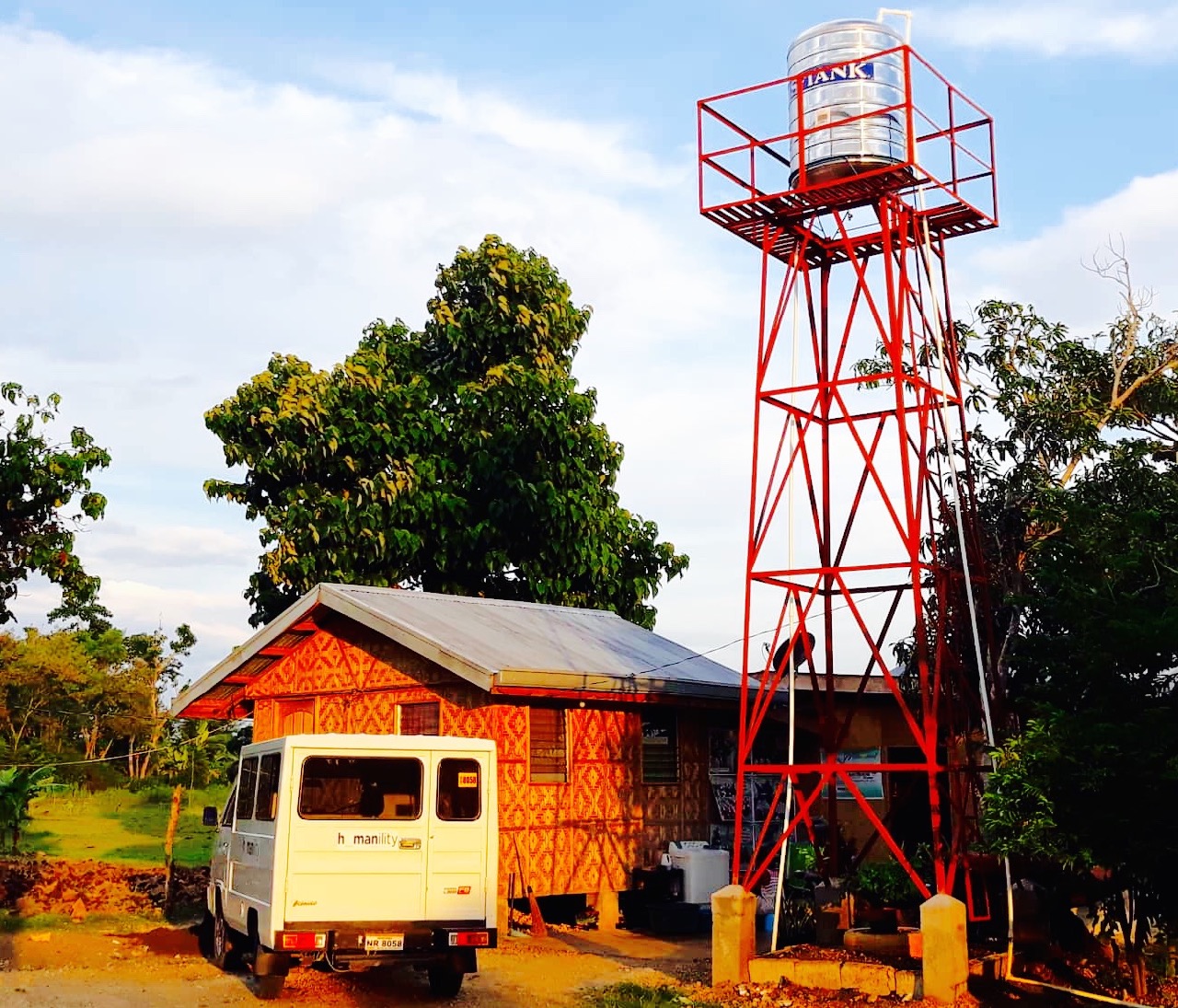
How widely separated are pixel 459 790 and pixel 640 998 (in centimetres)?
252

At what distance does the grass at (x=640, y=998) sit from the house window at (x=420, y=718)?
20.5 ft

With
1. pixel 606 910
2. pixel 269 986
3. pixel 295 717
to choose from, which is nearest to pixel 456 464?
pixel 295 717

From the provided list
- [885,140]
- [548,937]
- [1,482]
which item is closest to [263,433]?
[1,482]

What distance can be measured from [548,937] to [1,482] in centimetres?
1083

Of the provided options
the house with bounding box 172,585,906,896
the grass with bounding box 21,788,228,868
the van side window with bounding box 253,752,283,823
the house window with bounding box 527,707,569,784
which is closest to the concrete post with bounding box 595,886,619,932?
the house with bounding box 172,585,906,896

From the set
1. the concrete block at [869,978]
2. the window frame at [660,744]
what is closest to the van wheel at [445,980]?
the concrete block at [869,978]

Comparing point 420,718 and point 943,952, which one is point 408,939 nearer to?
point 943,952

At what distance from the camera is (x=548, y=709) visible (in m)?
18.9

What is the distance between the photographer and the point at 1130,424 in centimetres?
1734

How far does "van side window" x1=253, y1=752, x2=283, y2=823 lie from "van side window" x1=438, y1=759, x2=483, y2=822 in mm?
1493

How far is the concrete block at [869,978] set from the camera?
40.2ft

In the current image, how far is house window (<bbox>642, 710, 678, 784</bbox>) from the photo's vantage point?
20.0m

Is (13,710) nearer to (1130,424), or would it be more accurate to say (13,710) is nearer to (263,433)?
(263,433)

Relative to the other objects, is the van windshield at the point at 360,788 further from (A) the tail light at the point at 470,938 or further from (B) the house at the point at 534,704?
(B) the house at the point at 534,704
